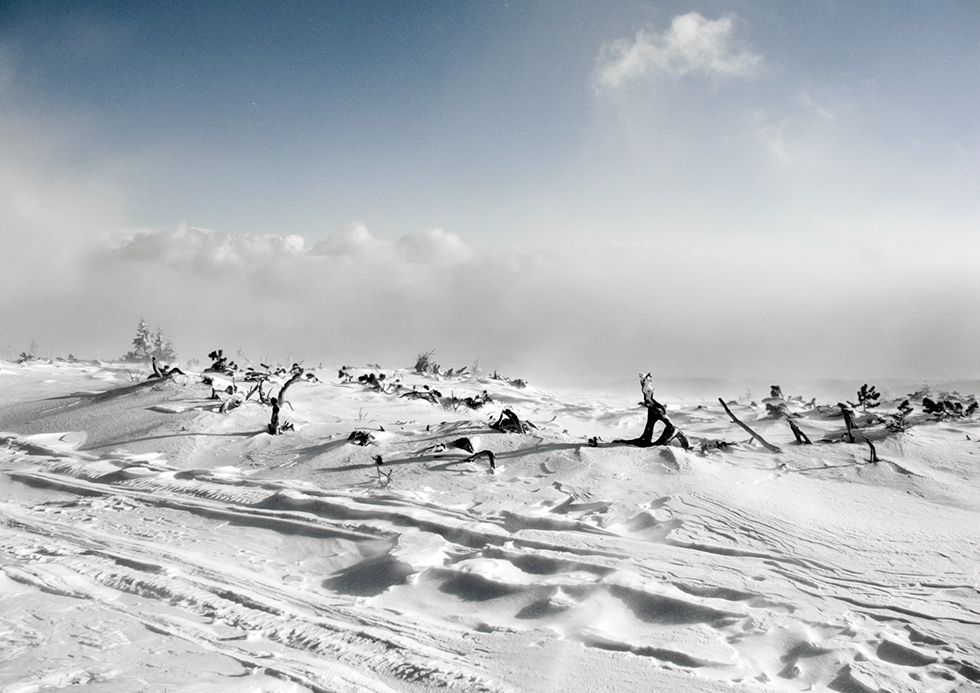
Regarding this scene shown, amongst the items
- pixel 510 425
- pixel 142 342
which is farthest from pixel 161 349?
pixel 510 425

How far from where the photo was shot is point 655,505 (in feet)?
12.4

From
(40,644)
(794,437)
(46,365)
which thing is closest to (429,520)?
(40,644)

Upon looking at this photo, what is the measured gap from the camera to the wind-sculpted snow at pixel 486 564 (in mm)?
2236

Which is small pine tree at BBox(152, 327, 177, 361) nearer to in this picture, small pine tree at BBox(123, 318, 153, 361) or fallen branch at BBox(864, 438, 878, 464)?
small pine tree at BBox(123, 318, 153, 361)

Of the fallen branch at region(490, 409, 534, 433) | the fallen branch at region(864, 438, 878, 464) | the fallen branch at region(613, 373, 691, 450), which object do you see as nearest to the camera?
the fallen branch at region(864, 438, 878, 464)

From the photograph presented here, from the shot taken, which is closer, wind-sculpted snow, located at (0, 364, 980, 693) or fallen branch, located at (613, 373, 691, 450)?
wind-sculpted snow, located at (0, 364, 980, 693)

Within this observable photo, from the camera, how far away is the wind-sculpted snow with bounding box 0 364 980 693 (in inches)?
88.0

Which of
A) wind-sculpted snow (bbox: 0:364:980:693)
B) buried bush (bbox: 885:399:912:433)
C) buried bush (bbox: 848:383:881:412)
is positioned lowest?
wind-sculpted snow (bbox: 0:364:980:693)

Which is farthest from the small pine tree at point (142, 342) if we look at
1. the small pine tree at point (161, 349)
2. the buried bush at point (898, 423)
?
the buried bush at point (898, 423)

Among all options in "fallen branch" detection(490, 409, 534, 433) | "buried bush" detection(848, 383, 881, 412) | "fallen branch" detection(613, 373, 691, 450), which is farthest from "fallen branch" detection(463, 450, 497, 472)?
"buried bush" detection(848, 383, 881, 412)

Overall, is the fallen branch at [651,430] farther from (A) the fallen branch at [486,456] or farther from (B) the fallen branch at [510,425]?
(A) the fallen branch at [486,456]

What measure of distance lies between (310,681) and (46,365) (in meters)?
11.7

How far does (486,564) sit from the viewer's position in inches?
121

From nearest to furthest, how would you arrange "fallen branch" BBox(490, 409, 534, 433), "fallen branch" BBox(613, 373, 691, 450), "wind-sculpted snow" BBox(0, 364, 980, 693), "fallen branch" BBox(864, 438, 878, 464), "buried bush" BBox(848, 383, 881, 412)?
"wind-sculpted snow" BBox(0, 364, 980, 693) < "fallen branch" BBox(864, 438, 878, 464) < "fallen branch" BBox(613, 373, 691, 450) < "fallen branch" BBox(490, 409, 534, 433) < "buried bush" BBox(848, 383, 881, 412)
